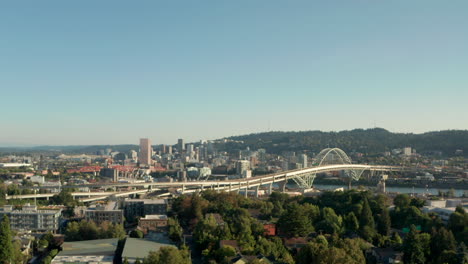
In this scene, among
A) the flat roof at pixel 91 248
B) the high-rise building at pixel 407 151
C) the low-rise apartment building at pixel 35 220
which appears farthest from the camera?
the high-rise building at pixel 407 151

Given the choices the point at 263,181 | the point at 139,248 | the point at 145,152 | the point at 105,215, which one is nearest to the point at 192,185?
the point at 263,181

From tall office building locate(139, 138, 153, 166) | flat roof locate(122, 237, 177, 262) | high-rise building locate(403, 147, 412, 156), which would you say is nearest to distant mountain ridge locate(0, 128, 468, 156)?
high-rise building locate(403, 147, 412, 156)

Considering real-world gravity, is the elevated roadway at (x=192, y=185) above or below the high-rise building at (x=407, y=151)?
below

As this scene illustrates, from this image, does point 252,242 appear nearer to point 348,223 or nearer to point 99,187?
point 348,223

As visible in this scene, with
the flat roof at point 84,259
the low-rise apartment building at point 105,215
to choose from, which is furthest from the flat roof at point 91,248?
the low-rise apartment building at point 105,215

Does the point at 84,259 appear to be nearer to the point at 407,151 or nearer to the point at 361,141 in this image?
the point at 407,151

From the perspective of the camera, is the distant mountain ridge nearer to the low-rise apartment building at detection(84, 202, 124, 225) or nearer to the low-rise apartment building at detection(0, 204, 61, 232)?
the low-rise apartment building at detection(84, 202, 124, 225)

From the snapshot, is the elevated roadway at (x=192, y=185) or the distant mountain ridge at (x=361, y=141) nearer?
the elevated roadway at (x=192, y=185)

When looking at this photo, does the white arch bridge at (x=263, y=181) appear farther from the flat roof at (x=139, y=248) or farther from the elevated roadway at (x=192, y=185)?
the flat roof at (x=139, y=248)
